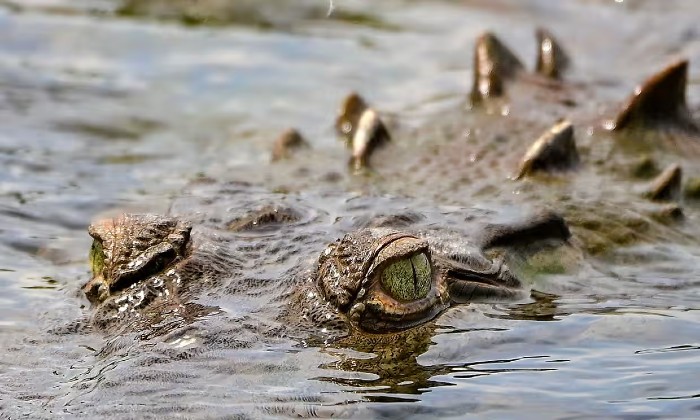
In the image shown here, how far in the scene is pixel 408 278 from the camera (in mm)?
4902

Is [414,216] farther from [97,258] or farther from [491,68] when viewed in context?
[491,68]

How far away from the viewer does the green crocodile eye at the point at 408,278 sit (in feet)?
15.9

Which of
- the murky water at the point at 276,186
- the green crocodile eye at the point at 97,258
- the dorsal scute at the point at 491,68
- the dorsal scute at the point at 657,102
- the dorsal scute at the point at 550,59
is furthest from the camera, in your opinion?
the dorsal scute at the point at 550,59

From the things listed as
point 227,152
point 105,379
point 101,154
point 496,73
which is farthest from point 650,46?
point 105,379

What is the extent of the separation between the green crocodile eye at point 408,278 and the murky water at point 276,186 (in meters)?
0.17

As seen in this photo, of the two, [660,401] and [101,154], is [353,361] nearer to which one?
[660,401]

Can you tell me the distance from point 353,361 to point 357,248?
0.50 meters

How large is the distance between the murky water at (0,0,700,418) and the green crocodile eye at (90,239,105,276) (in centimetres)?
15

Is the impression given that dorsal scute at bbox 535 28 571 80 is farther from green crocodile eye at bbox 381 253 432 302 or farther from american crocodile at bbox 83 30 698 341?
green crocodile eye at bbox 381 253 432 302

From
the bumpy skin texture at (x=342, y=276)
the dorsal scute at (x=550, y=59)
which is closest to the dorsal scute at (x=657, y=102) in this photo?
the dorsal scute at (x=550, y=59)

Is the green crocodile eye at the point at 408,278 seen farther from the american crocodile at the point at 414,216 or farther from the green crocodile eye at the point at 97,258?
the green crocodile eye at the point at 97,258

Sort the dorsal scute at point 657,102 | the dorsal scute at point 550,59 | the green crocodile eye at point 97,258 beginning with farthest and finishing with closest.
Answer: the dorsal scute at point 550,59
the dorsal scute at point 657,102
the green crocodile eye at point 97,258

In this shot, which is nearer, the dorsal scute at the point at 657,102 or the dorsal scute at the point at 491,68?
the dorsal scute at the point at 657,102

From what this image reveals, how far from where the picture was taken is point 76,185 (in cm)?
812
